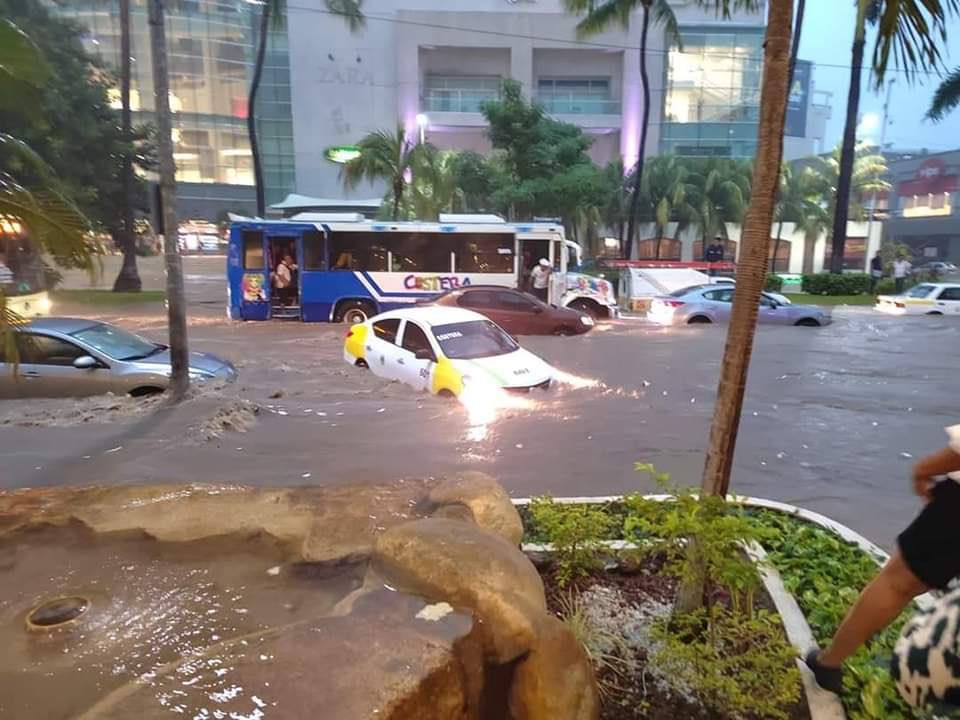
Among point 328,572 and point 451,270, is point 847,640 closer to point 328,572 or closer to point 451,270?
point 328,572

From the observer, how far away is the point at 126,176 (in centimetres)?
2486

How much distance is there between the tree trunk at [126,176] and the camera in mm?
24594

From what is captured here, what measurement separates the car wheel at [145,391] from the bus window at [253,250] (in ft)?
33.0

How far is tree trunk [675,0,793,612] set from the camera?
300cm

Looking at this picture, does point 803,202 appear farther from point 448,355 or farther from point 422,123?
point 448,355

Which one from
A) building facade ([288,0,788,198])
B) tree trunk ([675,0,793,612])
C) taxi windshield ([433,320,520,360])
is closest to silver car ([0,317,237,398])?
taxi windshield ([433,320,520,360])

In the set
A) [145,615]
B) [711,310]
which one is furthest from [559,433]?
[711,310]

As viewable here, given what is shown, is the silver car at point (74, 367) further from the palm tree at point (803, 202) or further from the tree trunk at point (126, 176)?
the palm tree at point (803, 202)

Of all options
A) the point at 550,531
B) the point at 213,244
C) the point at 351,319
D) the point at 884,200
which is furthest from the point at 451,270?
the point at 884,200

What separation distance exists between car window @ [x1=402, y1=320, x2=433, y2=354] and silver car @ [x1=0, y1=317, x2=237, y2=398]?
3147mm

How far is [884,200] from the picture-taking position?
56.5m

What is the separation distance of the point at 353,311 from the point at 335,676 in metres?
17.1

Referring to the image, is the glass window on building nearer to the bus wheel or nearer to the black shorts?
the bus wheel

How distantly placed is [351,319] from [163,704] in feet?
56.1
